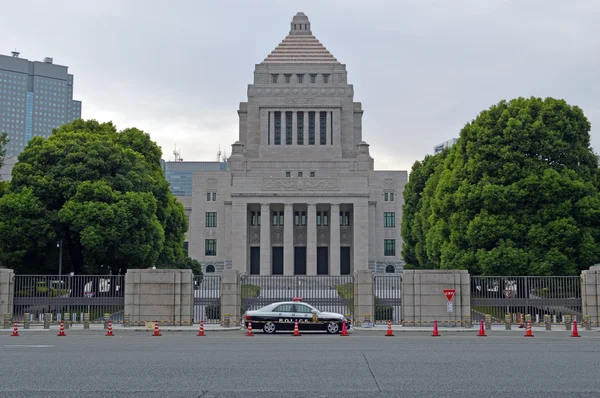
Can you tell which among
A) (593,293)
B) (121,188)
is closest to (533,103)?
(593,293)

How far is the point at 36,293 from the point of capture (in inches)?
1298

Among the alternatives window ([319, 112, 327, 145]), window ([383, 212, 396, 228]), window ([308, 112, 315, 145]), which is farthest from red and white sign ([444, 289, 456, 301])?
window ([308, 112, 315, 145])

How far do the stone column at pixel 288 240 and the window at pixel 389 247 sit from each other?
12.1 meters

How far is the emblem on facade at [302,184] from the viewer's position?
75.8m

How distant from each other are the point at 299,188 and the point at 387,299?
4448 cm

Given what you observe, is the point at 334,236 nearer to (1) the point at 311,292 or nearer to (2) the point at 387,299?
(1) the point at 311,292

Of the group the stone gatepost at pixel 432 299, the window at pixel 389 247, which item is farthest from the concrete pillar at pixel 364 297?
the window at pixel 389 247

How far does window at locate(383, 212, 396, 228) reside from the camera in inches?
3243

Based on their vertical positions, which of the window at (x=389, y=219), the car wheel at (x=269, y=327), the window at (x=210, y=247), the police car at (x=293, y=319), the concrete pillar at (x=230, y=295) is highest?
the window at (x=389, y=219)

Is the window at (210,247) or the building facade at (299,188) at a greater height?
the building facade at (299,188)

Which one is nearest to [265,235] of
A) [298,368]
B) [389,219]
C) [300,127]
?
[389,219]

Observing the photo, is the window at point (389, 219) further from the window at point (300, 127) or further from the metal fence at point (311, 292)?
the metal fence at point (311, 292)

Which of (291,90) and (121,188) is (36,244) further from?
(291,90)

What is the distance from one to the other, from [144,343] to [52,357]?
5.18 meters
